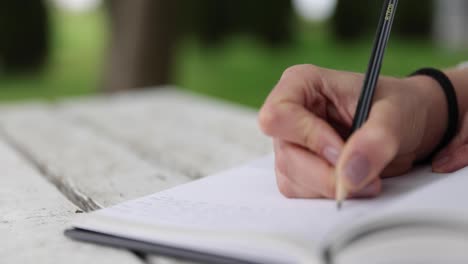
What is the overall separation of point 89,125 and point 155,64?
5.99 ft

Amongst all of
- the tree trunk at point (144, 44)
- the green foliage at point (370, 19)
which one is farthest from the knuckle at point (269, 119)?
the green foliage at point (370, 19)

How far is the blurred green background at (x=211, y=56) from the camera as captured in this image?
4.63m

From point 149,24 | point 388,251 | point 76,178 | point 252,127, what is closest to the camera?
point 388,251

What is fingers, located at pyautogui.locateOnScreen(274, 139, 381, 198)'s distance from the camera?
2.17 feet

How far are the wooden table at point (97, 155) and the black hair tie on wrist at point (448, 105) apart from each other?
0.33 m

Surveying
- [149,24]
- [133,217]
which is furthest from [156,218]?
[149,24]

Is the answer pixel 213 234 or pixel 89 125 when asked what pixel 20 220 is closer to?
pixel 213 234

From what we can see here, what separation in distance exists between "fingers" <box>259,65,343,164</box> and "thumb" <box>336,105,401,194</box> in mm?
37

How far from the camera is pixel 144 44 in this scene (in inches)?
126

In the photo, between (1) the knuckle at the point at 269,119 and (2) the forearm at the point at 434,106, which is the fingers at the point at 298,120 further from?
(2) the forearm at the point at 434,106

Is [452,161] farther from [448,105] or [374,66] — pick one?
[374,66]

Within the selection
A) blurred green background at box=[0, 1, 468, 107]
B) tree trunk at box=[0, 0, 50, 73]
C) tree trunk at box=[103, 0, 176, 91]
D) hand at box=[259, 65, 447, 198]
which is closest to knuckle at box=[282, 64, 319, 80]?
hand at box=[259, 65, 447, 198]

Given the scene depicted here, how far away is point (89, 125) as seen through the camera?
1413 mm

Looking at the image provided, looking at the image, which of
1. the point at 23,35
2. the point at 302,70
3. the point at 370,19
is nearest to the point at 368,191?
the point at 302,70
